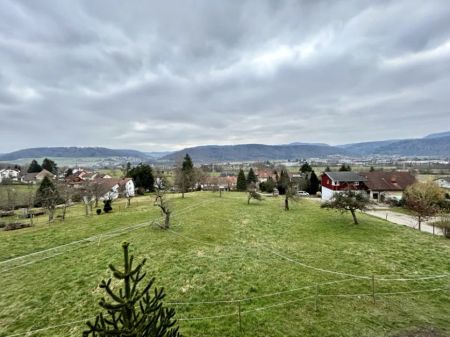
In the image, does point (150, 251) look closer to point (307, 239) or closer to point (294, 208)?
point (307, 239)

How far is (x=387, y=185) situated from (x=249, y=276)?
53198mm

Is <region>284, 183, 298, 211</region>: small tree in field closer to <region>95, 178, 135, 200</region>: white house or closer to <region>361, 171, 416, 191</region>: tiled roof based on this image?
<region>361, 171, 416, 191</region>: tiled roof

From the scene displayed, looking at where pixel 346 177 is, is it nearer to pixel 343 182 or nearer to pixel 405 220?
pixel 343 182

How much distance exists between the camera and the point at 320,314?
1240cm

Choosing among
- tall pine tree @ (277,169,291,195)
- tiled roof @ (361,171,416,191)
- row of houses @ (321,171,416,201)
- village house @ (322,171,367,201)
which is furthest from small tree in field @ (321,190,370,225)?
tiled roof @ (361,171,416,191)

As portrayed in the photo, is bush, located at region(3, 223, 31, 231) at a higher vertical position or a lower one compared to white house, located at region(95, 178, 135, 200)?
lower

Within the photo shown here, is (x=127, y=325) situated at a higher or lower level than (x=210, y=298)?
higher

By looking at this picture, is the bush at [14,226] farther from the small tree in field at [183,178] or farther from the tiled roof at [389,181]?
the tiled roof at [389,181]

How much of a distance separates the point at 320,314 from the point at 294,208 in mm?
30928

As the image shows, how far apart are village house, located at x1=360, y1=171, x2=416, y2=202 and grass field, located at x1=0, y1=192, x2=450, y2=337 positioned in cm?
2965

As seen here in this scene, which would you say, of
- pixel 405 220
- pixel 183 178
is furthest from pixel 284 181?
pixel 183 178

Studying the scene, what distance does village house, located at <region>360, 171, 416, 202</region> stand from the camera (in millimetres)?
55844


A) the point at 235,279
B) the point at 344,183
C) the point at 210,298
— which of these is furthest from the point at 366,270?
the point at 344,183

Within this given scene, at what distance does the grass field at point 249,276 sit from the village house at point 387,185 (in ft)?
97.3
